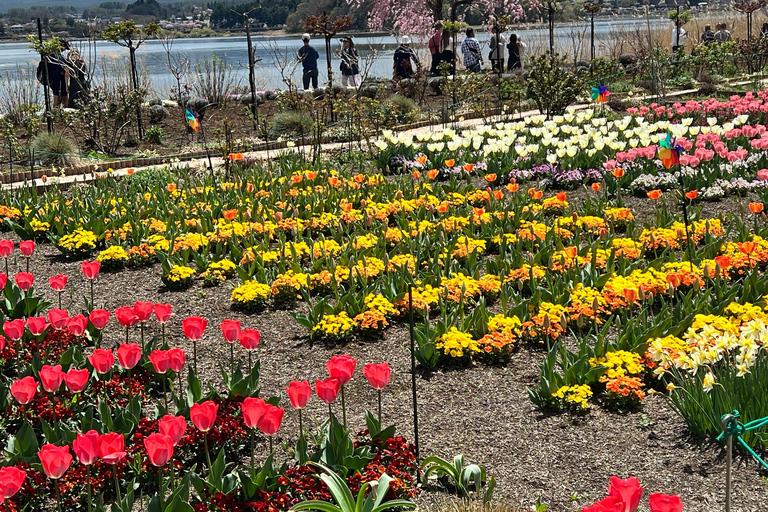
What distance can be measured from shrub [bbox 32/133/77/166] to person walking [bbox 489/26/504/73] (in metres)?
9.15

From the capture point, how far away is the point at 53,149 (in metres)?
11.1

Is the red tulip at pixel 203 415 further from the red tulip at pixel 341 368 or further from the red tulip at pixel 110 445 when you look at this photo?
the red tulip at pixel 341 368

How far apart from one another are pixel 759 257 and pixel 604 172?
310cm

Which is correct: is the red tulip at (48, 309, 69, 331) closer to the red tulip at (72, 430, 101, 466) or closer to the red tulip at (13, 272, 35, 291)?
the red tulip at (13, 272, 35, 291)

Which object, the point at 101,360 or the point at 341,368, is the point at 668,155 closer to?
the point at 341,368

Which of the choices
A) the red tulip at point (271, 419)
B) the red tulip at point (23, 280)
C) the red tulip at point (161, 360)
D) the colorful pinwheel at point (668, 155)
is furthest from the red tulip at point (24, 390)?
the colorful pinwheel at point (668, 155)

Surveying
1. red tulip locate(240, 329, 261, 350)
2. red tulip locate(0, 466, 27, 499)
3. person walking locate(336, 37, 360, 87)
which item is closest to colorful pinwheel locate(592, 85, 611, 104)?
person walking locate(336, 37, 360, 87)

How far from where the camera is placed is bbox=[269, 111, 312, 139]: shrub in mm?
12984

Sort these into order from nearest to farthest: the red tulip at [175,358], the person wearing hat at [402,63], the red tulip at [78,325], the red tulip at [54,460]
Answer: the red tulip at [54,460] < the red tulip at [175,358] < the red tulip at [78,325] < the person wearing hat at [402,63]

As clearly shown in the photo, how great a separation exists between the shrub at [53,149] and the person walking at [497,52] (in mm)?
9149

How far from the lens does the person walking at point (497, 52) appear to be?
18.0 m

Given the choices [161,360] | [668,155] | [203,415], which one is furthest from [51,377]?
[668,155]

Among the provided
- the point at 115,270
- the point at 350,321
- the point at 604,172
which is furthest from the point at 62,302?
the point at 604,172

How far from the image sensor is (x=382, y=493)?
3.21 m
